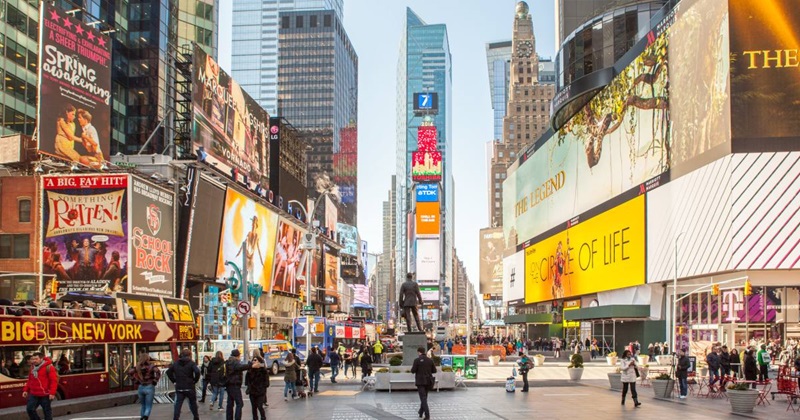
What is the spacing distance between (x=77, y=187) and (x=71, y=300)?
83.3 ft

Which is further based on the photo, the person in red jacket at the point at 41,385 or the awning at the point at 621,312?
the awning at the point at 621,312

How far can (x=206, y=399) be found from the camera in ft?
96.0

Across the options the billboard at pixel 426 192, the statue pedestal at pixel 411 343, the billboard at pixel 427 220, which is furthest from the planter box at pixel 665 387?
the billboard at pixel 426 192

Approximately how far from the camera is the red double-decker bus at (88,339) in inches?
920

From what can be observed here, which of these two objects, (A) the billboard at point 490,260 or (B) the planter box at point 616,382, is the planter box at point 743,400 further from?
(A) the billboard at point 490,260

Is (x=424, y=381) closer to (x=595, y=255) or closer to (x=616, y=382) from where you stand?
(x=616, y=382)

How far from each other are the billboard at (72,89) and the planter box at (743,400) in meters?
41.4

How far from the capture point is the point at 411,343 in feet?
103

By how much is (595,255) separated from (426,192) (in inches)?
4083

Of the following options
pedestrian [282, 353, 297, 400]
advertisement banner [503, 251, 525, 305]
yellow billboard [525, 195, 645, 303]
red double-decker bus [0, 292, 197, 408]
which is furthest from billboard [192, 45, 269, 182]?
advertisement banner [503, 251, 525, 305]

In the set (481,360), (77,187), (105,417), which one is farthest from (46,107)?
(481,360)

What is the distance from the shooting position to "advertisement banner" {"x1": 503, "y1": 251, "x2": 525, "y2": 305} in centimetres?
12615

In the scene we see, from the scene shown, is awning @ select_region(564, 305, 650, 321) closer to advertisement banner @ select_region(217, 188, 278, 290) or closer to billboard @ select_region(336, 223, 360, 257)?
advertisement banner @ select_region(217, 188, 278, 290)

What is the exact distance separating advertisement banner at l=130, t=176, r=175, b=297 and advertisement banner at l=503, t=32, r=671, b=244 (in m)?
38.2
